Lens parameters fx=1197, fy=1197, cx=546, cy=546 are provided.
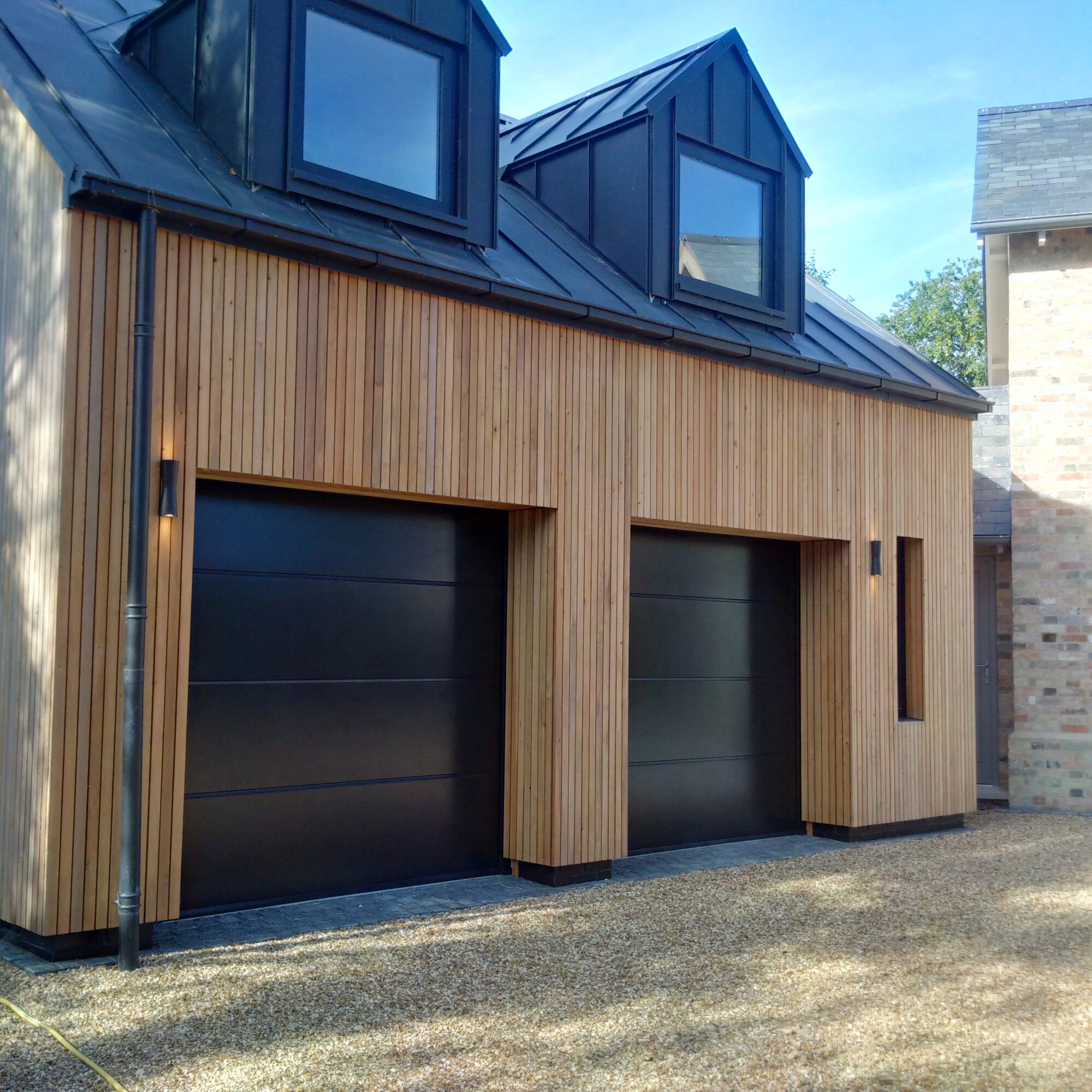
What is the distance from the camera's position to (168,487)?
6.20 m

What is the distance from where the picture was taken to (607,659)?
834 centimetres

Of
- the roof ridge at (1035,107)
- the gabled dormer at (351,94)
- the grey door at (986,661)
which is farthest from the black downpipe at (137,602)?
the roof ridge at (1035,107)

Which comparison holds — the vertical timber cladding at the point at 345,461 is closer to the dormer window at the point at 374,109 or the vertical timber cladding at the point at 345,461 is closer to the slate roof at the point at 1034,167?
the dormer window at the point at 374,109

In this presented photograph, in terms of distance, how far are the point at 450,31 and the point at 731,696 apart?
552 centimetres

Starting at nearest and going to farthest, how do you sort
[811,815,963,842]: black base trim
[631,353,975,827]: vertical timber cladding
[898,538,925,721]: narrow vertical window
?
[631,353,975,827]: vertical timber cladding → [811,815,963,842]: black base trim → [898,538,925,721]: narrow vertical window

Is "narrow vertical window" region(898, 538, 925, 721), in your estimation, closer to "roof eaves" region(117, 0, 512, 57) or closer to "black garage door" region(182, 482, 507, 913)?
"black garage door" region(182, 482, 507, 913)

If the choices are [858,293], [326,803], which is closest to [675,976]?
[326,803]

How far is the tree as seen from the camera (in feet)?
139

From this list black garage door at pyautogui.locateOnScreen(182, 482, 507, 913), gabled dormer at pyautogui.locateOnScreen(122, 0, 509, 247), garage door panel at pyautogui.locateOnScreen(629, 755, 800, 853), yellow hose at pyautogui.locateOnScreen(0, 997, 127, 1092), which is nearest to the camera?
yellow hose at pyautogui.locateOnScreen(0, 997, 127, 1092)

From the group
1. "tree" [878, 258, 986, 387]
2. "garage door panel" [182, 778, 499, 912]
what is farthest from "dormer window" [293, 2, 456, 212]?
"tree" [878, 258, 986, 387]

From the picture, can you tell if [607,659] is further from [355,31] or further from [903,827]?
[355,31]

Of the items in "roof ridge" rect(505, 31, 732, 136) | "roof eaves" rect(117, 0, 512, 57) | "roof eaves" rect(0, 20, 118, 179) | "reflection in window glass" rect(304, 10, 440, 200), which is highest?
"roof ridge" rect(505, 31, 732, 136)

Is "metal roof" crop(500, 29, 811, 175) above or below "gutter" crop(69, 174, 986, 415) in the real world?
above

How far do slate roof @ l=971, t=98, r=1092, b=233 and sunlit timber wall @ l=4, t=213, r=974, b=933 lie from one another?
274 cm
